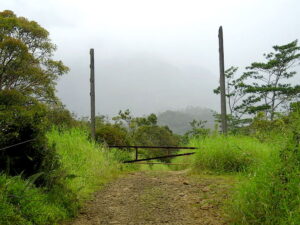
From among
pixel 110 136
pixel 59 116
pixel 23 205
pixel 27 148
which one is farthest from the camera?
pixel 59 116

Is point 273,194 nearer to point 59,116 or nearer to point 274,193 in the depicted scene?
point 274,193

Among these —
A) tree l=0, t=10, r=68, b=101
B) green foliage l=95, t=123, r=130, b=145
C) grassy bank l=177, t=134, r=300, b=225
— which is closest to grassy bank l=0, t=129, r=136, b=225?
grassy bank l=177, t=134, r=300, b=225

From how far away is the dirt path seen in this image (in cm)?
388

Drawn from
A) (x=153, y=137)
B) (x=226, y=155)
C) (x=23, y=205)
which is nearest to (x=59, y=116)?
(x=153, y=137)

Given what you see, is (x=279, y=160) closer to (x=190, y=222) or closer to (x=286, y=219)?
(x=286, y=219)

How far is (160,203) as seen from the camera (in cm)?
460

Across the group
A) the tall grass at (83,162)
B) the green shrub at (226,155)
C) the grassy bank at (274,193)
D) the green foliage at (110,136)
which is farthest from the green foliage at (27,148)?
the green foliage at (110,136)

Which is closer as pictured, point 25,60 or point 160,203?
point 160,203

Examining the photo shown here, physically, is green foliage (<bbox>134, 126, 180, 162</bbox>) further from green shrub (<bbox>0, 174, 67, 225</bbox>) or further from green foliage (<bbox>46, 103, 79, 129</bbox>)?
green shrub (<bbox>0, 174, 67, 225</bbox>)

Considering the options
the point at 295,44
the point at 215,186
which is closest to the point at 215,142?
the point at 215,186

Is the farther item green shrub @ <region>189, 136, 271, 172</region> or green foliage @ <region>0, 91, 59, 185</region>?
green shrub @ <region>189, 136, 271, 172</region>

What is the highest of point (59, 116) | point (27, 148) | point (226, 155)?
point (59, 116)

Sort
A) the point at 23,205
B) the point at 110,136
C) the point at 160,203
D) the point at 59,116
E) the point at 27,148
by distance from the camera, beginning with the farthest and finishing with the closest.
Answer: the point at 59,116, the point at 110,136, the point at 160,203, the point at 27,148, the point at 23,205

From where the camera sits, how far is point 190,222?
147 inches
